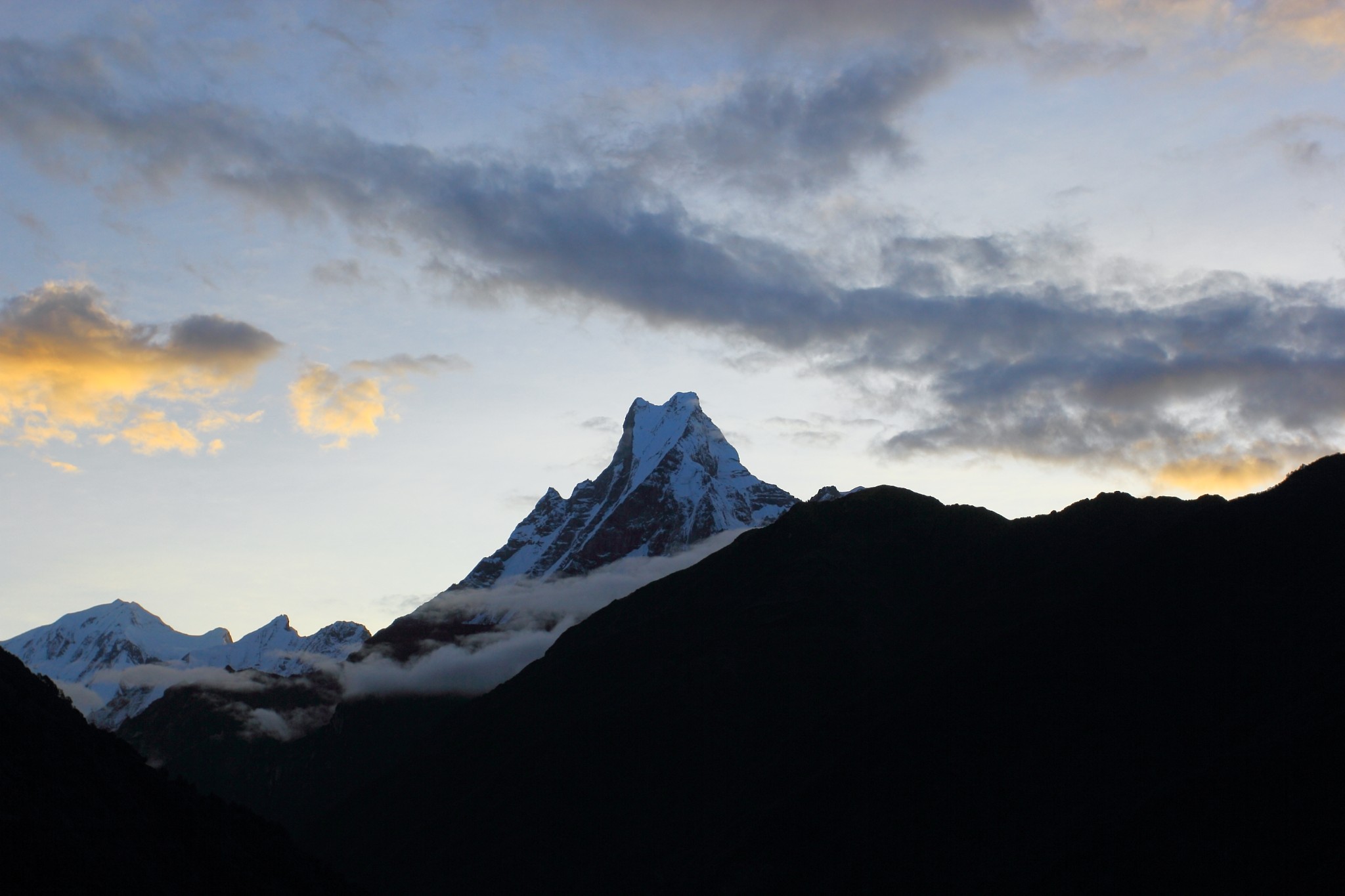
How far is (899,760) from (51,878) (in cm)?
10281

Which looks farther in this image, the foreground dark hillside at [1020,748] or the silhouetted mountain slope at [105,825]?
the foreground dark hillside at [1020,748]

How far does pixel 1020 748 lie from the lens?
140875mm

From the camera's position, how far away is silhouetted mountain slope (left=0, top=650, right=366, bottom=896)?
2916 inches

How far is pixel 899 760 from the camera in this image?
500 feet

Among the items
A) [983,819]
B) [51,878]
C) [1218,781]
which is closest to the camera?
[51,878]

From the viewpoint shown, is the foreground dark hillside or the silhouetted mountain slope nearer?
the silhouetted mountain slope

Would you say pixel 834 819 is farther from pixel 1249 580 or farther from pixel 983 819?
pixel 1249 580

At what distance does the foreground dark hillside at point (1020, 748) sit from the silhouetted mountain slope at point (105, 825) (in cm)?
6244

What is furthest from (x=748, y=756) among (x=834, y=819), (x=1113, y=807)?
A: (x=1113, y=807)

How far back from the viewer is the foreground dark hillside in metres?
112

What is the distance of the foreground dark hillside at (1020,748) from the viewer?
366ft

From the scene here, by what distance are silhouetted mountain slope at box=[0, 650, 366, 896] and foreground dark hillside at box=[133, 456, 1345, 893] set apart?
62.4 metres

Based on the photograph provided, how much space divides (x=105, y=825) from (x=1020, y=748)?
95.4 metres

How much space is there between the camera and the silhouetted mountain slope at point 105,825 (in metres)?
74.1
